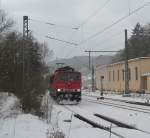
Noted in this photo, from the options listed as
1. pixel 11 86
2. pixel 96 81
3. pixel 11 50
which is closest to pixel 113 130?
pixel 11 86

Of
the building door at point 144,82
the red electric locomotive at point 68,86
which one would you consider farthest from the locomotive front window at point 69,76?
the building door at point 144,82

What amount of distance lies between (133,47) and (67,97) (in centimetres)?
7544

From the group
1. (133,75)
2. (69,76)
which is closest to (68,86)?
(69,76)

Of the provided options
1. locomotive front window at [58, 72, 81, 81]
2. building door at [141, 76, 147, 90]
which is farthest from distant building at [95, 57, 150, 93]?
locomotive front window at [58, 72, 81, 81]

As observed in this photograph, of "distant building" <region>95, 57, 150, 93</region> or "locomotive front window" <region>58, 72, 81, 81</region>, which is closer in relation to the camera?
"locomotive front window" <region>58, 72, 81, 81</region>

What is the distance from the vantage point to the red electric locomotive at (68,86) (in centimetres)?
4094

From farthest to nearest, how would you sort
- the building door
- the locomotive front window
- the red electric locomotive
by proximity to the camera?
the building door
the locomotive front window
the red electric locomotive

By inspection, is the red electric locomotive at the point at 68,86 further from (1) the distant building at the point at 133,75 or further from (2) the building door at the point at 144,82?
(2) the building door at the point at 144,82

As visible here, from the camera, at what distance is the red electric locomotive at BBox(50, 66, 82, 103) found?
134 ft

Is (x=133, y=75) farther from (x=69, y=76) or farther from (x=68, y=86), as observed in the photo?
(x=68, y=86)

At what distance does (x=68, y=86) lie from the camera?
4094cm

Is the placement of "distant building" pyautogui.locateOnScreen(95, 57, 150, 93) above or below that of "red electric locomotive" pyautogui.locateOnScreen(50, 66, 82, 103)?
above

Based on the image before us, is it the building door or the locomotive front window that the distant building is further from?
the locomotive front window

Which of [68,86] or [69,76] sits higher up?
[69,76]
